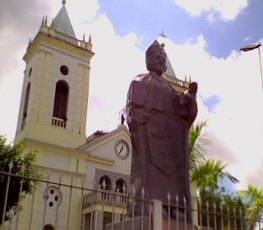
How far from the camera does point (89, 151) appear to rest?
20.4 meters

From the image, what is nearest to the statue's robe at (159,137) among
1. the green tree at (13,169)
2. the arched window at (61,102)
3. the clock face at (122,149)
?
the green tree at (13,169)

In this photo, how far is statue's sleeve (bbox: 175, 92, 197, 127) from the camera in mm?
6984

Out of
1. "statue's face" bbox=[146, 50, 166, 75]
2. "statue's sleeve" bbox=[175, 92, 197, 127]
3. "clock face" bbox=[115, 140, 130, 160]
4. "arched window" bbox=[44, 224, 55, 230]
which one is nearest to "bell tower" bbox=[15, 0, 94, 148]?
"clock face" bbox=[115, 140, 130, 160]

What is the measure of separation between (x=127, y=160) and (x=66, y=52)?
21.4 feet

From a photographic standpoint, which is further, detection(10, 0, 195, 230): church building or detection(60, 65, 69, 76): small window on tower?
detection(60, 65, 69, 76): small window on tower

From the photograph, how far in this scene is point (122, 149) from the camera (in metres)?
21.5

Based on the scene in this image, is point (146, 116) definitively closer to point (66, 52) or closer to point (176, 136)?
point (176, 136)

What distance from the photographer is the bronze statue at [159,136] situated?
635 centimetres

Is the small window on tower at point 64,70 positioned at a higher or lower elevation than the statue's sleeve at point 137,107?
higher

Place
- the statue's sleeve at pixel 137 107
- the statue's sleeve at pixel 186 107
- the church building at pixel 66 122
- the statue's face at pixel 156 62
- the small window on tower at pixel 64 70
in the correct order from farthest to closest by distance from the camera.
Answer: the small window on tower at pixel 64 70 → the church building at pixel 66 122 → the statue's face at pixel 156 62 → the statue's sleeve at pixel 186 107 → the statue's sleeve at pixel 137 107

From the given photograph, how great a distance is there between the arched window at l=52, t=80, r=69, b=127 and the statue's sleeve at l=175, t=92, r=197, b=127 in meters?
14.6

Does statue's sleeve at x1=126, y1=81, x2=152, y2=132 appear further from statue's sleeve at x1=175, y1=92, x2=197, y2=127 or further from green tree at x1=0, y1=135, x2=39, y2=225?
green tree at x1=0, y1=135, x2=39, y2=225

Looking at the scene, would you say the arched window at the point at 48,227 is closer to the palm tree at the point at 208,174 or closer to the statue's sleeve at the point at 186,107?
the palm tree at the point at 208,174

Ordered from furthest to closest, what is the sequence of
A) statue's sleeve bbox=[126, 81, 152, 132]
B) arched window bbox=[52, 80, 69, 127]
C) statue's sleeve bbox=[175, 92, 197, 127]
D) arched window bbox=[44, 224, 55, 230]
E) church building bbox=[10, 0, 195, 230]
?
1. arched window bbox=[52, 80, 69, 127]
2. church building bbox=[10, 0, 195, 230]
3. arched window bbox=[44, 224, 55, 230]
4. statue's sleeve bbox=[175, 92, 197, 127]
5. statue's sleeve bbox=[126, 81, 152, 132]
